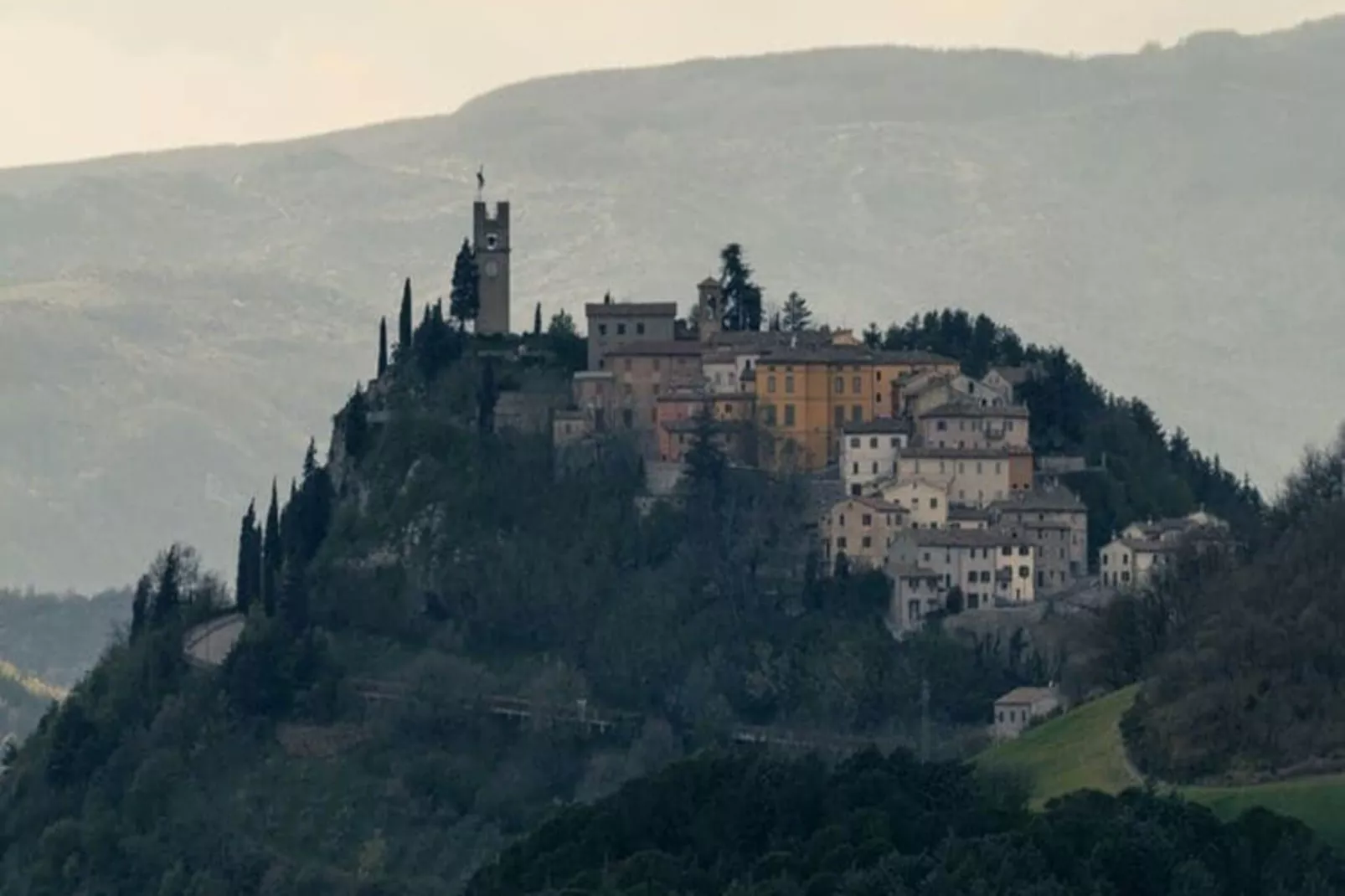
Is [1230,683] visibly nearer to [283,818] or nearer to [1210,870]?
[1210,870]

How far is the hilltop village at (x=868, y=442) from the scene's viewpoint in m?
138

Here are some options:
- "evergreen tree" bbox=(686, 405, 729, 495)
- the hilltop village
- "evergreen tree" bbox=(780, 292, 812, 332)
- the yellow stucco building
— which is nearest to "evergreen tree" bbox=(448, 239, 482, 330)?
the hilltop village

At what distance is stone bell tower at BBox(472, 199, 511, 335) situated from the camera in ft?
504

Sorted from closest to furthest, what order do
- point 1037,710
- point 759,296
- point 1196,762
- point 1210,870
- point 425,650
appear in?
point 1210,870 < point 1196,762 < point 1037,710 < point 425,650 < point 759,296

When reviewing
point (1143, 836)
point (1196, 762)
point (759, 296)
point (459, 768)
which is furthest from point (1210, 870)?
point (759, 296)

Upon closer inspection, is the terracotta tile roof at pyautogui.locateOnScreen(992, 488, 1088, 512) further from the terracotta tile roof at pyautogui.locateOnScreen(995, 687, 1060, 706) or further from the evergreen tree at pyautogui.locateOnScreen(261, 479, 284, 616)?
the evergreen tree at pyautogui.locateOnScreen(261, 479, 284, 616)

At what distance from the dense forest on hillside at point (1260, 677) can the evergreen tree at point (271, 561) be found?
2800 cm

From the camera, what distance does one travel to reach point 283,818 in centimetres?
13550

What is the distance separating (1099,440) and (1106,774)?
32775 mm

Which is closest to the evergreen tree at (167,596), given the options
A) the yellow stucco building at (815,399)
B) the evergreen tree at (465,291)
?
the evergreen tree at (465,291)

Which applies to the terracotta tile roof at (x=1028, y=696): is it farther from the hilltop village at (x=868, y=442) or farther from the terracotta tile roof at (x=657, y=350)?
the terracotta tile roof at (x=657, y=350)

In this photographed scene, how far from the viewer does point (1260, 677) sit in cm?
11394

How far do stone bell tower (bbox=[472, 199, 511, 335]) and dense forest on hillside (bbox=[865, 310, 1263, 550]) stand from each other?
980 cm

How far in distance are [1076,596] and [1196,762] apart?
24.8 meters
